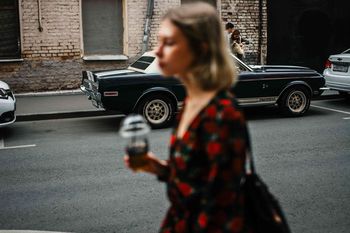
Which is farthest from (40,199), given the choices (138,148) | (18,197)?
(138,148)

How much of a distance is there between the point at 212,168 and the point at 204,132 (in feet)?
0.49

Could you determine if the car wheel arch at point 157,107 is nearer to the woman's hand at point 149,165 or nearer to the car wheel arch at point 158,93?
the car wheel arch at point 158,93

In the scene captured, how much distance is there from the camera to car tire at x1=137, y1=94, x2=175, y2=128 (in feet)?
34.3

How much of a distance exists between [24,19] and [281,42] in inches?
329

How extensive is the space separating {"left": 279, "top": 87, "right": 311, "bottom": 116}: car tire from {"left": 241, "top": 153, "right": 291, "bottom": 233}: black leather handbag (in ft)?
30.9

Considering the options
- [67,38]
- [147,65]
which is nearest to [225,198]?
[147,65]

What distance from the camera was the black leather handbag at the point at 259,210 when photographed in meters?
2.32

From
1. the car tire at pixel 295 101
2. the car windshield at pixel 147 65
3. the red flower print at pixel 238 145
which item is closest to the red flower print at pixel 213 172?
the red flower print at pixel 238 145

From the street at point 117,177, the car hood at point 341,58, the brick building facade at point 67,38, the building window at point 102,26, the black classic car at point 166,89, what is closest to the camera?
the street at point 117,177

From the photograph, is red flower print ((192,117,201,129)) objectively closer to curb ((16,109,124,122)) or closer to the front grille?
the front grille

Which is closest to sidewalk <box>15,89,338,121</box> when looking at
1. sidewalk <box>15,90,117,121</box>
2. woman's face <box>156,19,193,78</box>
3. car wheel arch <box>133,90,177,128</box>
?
sidewalk <box>15,90,117,121</box>

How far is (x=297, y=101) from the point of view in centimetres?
1174

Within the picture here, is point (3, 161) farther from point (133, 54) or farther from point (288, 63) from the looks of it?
point (288, 63)

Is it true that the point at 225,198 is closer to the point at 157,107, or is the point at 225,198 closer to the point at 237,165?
the point at 237,165
